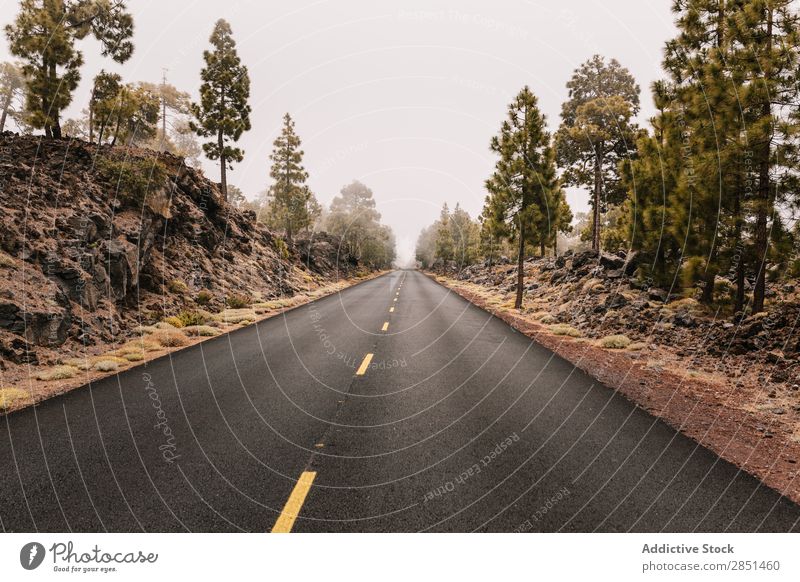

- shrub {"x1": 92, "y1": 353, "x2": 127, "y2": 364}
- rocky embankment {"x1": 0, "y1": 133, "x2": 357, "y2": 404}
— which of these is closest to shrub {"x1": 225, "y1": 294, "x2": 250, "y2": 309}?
rocky embankment {"x1": 0, "y1": 133, "x2": 357, "y2": 404}

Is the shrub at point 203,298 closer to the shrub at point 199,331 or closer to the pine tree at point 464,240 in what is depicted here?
the shrub at point 199,331

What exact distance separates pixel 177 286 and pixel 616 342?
1712 centimetres

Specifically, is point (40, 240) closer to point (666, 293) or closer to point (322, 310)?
point (322, 310)

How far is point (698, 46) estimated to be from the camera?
12258 mm

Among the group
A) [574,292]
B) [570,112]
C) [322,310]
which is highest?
[570,112]

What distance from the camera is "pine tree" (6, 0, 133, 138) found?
1755 centimetres

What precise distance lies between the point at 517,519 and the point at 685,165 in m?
14.9

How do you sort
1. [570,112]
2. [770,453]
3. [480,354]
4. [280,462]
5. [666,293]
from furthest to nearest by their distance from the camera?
[570,112]
[666,293]
[480,354]
[770,453]
[280,462]

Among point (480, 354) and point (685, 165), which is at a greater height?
point (685, 165)


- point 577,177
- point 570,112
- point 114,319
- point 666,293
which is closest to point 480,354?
point 666,293

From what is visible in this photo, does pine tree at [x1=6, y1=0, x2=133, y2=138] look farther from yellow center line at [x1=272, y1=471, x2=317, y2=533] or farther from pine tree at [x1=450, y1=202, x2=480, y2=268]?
pine tree at [x1=450, y1=202, x2=480, y2=268]

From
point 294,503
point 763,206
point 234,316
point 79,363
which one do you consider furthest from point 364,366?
point 234,316

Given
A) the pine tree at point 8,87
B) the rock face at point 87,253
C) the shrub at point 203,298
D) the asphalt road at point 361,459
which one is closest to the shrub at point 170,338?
the rock face at point 87,253

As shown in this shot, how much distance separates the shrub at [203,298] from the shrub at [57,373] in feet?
29.3
